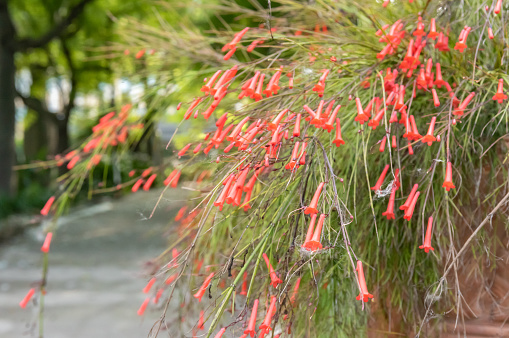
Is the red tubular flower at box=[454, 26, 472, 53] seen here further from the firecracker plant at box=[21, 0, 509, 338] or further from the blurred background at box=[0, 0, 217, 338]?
the blurred background at box=[0, 0, 217, 338]

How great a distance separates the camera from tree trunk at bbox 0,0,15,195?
5773mm

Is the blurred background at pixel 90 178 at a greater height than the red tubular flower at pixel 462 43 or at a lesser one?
lesser

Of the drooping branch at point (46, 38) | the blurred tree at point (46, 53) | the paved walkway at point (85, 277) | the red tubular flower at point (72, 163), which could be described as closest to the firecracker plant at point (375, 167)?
the red tubular flower at point (72, 163)

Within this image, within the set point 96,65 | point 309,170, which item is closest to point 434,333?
point 309,170

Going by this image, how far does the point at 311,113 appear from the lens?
2.05 ft

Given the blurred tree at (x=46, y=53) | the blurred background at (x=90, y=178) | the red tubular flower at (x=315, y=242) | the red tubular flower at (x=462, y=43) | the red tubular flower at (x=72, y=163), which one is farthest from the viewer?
the blurred tree at (x=46, y=53)

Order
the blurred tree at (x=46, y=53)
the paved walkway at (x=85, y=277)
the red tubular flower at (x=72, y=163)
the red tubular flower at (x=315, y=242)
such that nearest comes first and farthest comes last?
the red tubular flower at (x=315, y=242) < the red tubular flower at (x=72, y=163) < the paved walkway at (x=85, y=277) < the blurred tree at (x=46, y=53)

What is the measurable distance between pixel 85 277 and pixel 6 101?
2923 millimetres

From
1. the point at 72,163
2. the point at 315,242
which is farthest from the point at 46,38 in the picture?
the point at 315,242

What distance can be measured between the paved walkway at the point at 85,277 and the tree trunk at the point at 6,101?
0.88m

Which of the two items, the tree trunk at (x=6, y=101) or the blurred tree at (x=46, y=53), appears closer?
the tree trunk at (x=6, y=101)

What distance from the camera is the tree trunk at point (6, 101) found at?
5.77 meters

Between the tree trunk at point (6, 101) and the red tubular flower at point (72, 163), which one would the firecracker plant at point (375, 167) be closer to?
the red tubular flower at point (72, 163)

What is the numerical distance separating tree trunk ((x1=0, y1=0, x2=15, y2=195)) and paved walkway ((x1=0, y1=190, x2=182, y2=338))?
0.88m
